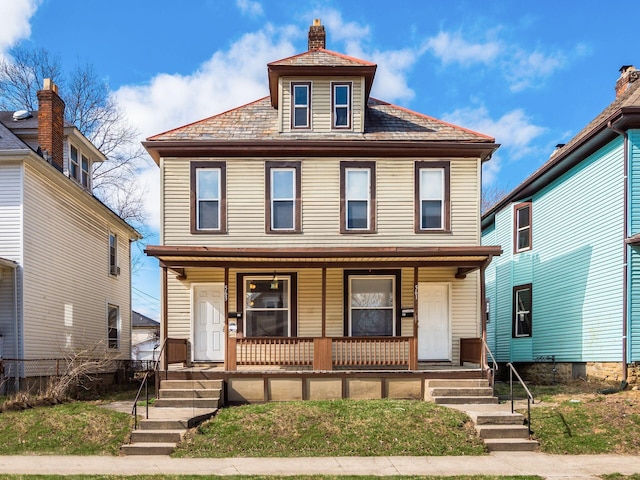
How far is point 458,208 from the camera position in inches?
588

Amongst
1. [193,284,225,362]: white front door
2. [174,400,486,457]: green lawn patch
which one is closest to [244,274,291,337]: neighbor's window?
[193,284,225,362]: white front door

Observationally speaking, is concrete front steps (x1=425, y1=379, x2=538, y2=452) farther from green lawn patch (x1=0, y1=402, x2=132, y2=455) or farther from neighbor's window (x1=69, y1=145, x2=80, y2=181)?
neighbor's window (x1=69, y1=145, x2=80, y2=181)

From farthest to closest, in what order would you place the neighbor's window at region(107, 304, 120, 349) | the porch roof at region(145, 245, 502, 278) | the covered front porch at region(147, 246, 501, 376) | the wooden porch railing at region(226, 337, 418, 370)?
the neighbor's window at region(107, 304, 120, 349) < the covered front porch at region(147, 246, 501, 376) < the wooden porch railing at region(226, 337, 418, 370) < the porch roof at region(145, 245, 502, 278)

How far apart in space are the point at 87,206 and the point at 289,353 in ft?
30.9

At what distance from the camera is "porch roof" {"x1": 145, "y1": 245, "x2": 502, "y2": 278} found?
41.5 ft

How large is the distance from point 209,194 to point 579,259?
9800mm

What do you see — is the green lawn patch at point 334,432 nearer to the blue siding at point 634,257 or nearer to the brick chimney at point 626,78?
the blue siding at point 634,257

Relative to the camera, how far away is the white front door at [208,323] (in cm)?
1473

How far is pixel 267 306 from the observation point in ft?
48.7

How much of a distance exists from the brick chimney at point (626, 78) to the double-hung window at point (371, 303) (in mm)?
9201

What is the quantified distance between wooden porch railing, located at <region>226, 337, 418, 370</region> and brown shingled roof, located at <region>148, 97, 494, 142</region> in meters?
5.03

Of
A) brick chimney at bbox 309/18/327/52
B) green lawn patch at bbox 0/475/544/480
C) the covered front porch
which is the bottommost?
green lawn patch at bbox 0/475/544/480

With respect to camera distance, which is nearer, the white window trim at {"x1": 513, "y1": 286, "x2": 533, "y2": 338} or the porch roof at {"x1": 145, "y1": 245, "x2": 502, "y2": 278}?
the porch roof at {"x1": 145, "y1": 245, "x2": 502, "y2": 278}

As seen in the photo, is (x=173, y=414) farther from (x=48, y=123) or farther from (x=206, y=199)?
(x=48, y=123)
